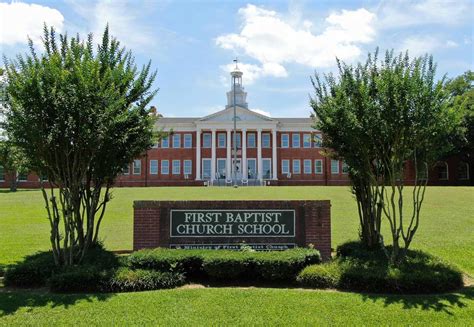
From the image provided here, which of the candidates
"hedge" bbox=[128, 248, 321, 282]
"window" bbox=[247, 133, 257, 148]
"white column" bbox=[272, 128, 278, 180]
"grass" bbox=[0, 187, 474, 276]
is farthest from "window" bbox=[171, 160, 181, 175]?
"hedge" bbox=[128, 248, 321, 282]

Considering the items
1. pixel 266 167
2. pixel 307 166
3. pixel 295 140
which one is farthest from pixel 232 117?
pixel 307 166

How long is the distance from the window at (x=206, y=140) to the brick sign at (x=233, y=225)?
4876 centimetres

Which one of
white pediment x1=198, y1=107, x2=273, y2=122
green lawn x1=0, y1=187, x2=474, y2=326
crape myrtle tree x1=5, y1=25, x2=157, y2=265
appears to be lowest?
green lawn x1=0, y1=187, x2=474, y2=326

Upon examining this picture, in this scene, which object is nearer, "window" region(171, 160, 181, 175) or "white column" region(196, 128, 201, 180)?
"white column" region(196, 128, 201, 180)

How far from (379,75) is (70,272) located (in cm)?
712

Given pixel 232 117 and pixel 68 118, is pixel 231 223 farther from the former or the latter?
pixel 232 117

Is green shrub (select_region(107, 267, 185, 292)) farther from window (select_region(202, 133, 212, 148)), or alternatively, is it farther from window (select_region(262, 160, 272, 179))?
window (select_region(202, 133, 212, 148))

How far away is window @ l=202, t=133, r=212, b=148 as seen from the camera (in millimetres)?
58394

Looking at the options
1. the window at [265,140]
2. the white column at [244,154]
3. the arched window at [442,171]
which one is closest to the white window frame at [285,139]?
the window at [265,140]

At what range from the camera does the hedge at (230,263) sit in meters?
7.90

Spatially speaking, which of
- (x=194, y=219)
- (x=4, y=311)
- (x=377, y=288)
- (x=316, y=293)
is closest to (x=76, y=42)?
(x=194, y=219)

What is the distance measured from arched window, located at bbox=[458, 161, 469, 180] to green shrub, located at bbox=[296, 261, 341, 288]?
53.0m

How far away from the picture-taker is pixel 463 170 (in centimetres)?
5400

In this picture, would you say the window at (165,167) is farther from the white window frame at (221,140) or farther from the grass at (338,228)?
the grass at (338,228)
